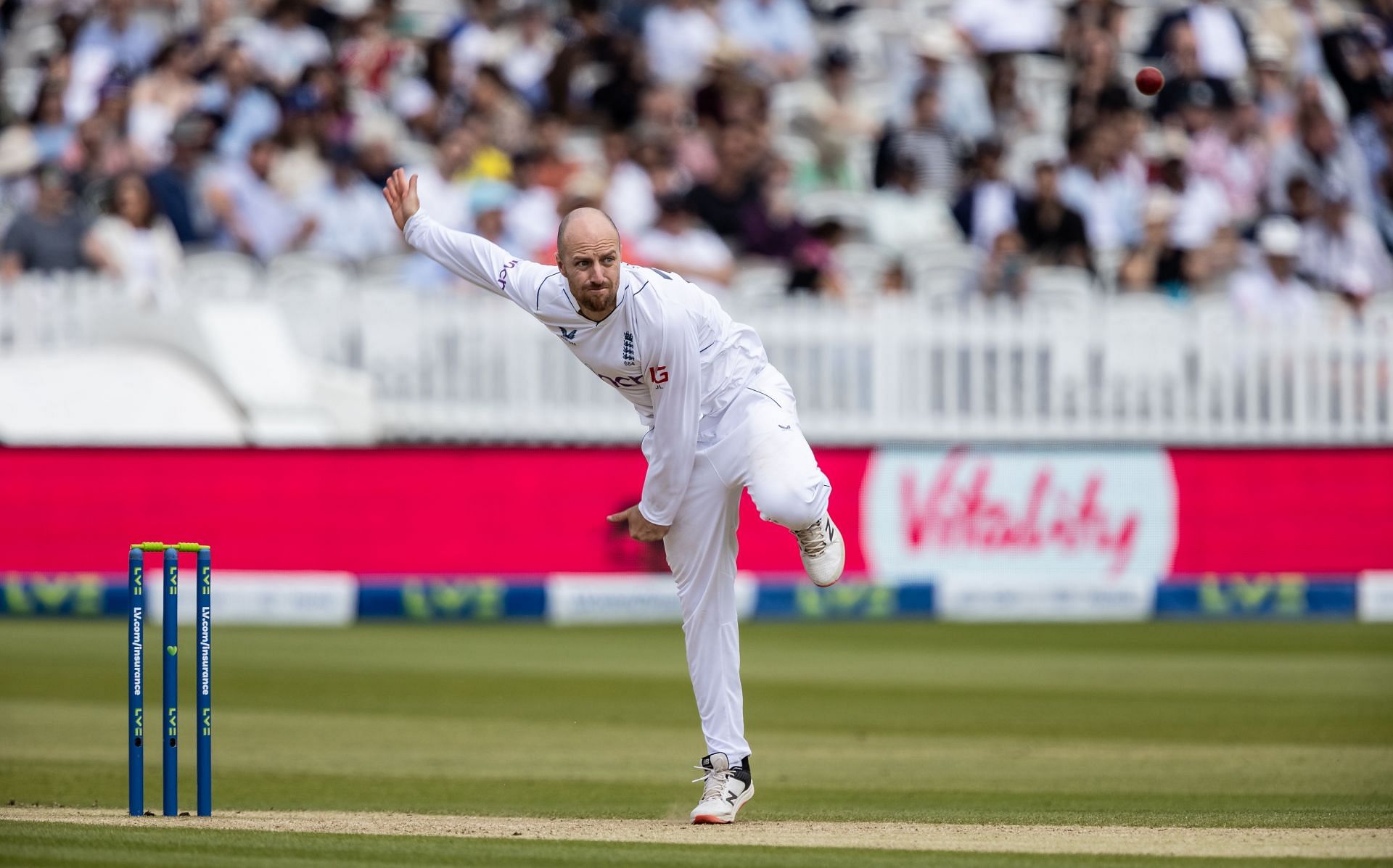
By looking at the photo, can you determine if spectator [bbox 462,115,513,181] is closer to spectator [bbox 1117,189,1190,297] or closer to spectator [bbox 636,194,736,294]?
spectator [bbox 636,194,736,294]

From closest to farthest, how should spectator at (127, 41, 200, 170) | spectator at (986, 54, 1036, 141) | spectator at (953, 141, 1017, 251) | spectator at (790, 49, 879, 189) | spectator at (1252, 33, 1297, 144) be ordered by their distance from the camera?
spectator at (953, 141, 1017, 251) → spectator at (127, 41, 200, 170) → spectator at (790, 49, 879, 189) → spectator at (1252, 33, 1297, 144) → spectator at (986, 54, 1036, 141)

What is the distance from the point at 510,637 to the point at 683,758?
4.41m

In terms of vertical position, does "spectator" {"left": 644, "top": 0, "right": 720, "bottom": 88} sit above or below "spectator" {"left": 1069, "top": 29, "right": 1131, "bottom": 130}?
above

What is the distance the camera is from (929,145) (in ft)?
52.7

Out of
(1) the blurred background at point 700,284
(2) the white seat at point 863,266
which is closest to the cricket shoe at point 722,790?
(1) the blurred background at point 700,284

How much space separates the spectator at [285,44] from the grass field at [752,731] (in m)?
5.26

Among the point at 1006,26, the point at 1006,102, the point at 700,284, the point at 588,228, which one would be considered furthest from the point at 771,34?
the point at 588,228

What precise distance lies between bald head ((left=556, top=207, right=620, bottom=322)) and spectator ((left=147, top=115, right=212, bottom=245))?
9.48m

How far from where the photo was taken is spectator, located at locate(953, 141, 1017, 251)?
1545 centimetres

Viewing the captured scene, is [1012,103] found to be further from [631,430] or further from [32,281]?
[32,281]

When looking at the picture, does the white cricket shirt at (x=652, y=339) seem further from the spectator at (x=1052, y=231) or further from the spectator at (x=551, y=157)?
the spectator at (x=1052, y=231)

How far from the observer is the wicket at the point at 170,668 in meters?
6.21

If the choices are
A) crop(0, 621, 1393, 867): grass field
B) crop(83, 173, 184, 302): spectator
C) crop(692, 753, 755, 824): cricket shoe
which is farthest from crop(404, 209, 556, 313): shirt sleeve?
crop(83, 173, 184, 302): spectator

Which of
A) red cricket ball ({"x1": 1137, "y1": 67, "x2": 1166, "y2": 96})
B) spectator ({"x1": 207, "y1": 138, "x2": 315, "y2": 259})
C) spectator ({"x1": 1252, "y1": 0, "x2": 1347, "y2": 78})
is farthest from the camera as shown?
spectator ({"x1": 1252, "y1": 0, "x2": 1347, "y2": 78})
